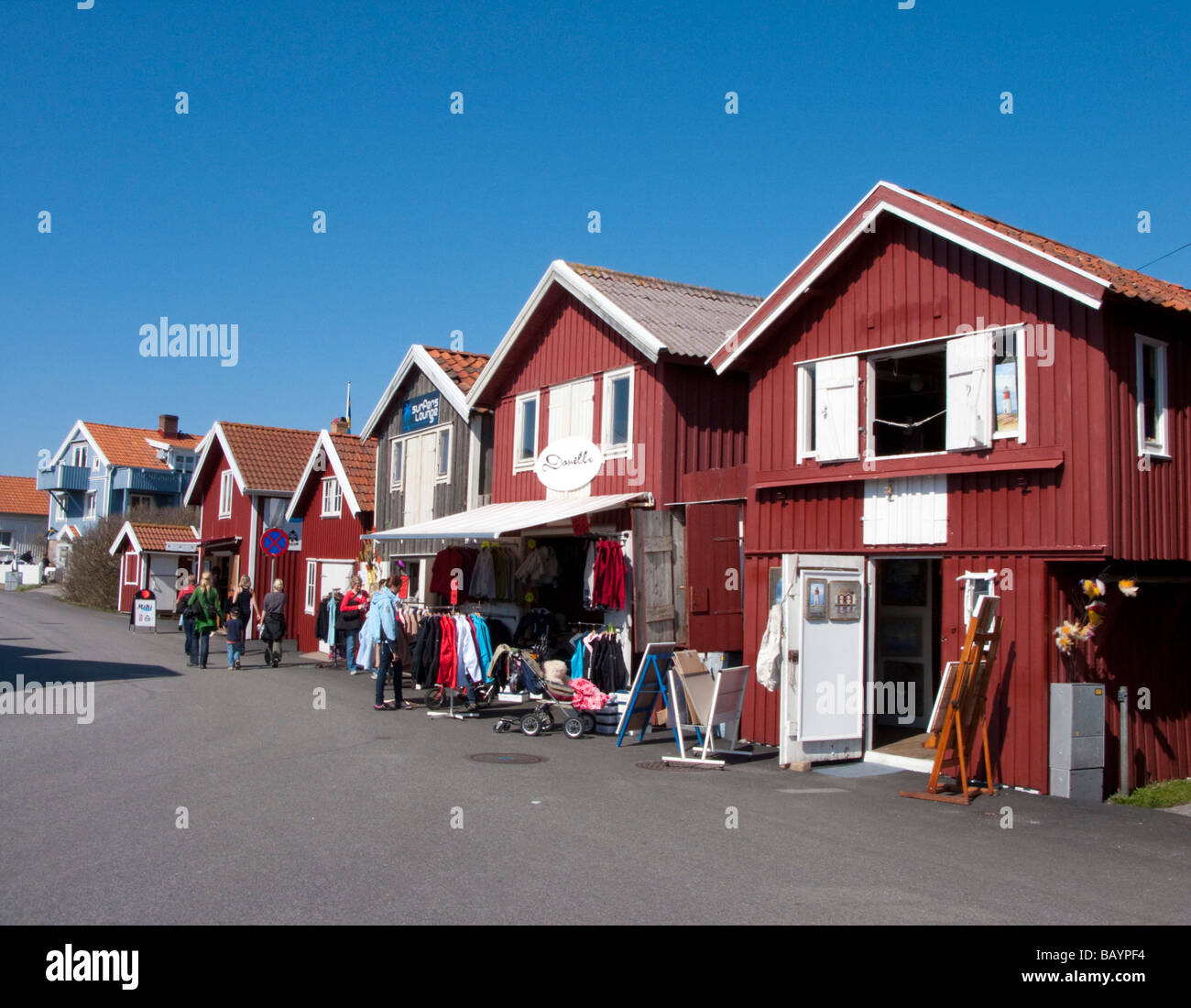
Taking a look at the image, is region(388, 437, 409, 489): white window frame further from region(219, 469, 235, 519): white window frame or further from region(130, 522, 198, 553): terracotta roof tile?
region(130, 522, 198, 553): terracotta roof tile

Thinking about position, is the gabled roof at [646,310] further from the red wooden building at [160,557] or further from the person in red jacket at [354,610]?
the red wooden building at [160,557]

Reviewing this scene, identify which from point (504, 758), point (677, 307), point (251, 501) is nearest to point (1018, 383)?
point (504, 758)

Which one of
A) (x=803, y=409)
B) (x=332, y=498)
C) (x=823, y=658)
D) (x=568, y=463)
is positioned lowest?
(x=823, y=658)

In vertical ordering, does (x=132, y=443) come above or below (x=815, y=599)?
above

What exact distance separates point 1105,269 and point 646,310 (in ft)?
23.2

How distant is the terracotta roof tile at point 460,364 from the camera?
22.9 meters

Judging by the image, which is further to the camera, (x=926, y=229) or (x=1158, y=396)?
(x=926, y=229)

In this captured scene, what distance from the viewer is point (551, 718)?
49.4 ft

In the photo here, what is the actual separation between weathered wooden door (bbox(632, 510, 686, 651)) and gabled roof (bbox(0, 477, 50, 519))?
73.6 metres

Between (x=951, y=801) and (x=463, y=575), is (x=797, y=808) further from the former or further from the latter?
(x=463, y=575)

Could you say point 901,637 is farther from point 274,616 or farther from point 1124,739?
point 274,616

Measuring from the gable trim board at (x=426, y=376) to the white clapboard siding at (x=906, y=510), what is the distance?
9.47m

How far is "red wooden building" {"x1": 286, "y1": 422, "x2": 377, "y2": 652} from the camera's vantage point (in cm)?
2783

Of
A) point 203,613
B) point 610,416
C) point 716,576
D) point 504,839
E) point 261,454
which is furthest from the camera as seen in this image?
point 261,454
